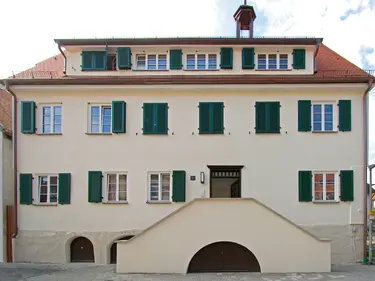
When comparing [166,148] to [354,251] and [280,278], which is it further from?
[354,251]

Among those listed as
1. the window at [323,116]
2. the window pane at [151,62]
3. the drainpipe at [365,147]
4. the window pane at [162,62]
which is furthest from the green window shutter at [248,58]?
the drainpipe at [365,147]

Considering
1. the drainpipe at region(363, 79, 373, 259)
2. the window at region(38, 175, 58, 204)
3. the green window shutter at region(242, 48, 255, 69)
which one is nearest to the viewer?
the drainpipe at region(363, 79, 373, 259)

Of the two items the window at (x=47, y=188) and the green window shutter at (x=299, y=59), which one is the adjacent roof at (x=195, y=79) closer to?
the green window shutter at (x=299, y=59)

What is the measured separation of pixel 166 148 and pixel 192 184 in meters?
1.71

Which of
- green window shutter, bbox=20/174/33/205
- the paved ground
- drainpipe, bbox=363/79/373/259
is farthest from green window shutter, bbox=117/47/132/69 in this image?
drainpipe, bbox=363/79/373/259

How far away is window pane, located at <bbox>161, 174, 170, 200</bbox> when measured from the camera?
14148 millimetres

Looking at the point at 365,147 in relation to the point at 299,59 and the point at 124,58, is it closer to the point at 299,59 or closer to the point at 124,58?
the point at 299,59

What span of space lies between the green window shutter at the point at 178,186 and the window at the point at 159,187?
0.29 m

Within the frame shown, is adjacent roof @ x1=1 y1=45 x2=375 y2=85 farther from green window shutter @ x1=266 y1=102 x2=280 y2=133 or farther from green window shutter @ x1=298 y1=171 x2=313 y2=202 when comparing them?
green window shutter @ x1=298 y1=171 x2=313 y2=202

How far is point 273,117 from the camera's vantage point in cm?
1412

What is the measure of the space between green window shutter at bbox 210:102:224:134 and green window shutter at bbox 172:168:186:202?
82.4 inches

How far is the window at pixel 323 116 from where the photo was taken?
1417 centimetres

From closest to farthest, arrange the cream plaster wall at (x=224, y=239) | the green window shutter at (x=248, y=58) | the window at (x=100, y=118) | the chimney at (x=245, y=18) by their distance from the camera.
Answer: the cream plaster wall at (x=224, y=239), the window at (x=100, y=118), the green window shutter at (x=248, y=58), the chimney at (x=245, y=18)

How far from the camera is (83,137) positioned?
1427 centimetres
